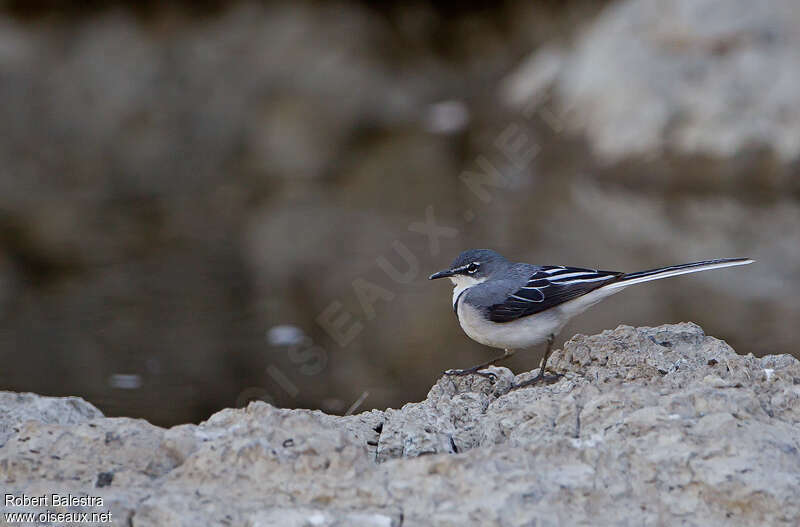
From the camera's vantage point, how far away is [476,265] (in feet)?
14.3

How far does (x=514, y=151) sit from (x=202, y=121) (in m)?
4.95

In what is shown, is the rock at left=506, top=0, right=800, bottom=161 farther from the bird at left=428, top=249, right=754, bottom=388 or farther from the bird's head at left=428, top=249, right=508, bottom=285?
the bird at left=428, top=249, right=754, bottom=388

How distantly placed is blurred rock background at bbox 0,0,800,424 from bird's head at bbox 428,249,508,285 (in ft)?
7.48

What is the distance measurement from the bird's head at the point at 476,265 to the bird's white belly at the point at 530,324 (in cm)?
27

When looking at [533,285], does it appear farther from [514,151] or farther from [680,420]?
[514,151]

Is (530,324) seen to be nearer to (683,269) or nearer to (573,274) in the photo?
(573,274)

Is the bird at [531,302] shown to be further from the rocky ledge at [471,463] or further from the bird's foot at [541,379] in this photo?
the rocky ledge at [471,463]

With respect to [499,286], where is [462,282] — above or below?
above

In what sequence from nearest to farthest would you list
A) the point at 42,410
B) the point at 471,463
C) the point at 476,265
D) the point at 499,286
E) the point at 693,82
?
the point at 471,463, the point at 42,410, the point at 499,286, the point at 476,265, the point at 693,82

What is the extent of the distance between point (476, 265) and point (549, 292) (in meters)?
0.45

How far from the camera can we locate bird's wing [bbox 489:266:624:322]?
3.98m

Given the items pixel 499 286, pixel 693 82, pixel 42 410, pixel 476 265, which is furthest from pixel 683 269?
pixel 693 82

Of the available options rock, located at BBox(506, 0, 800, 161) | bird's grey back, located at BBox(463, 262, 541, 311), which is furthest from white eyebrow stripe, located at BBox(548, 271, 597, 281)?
rock, located at BBox(506, 0, 800, 161)

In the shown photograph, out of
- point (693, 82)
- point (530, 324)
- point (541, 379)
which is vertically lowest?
point (541, 379)
